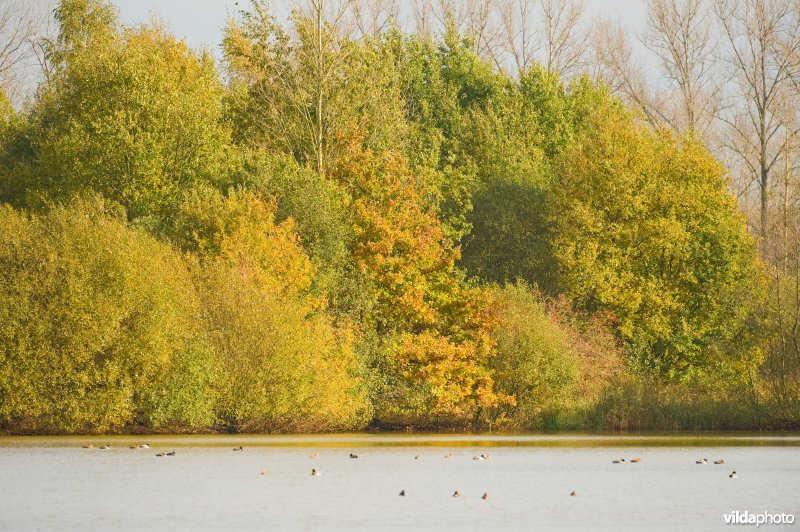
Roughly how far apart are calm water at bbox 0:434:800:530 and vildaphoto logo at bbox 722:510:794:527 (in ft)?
0.76

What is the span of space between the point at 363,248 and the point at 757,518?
118 ft

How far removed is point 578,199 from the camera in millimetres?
64562

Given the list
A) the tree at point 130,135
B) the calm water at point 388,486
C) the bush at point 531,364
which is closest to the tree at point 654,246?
the bush at point 531,364

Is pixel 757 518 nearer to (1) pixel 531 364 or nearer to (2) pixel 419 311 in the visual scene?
(1) pixel 531 364

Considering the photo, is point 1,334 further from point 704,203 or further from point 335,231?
point 704,203

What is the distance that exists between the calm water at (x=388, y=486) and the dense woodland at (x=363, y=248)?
6.24m

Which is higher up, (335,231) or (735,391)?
(335,231)

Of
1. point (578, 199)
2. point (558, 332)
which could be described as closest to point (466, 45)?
point (578, 199)

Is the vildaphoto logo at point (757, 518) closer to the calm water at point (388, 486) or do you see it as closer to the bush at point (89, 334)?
the calm water at point (388, 486)

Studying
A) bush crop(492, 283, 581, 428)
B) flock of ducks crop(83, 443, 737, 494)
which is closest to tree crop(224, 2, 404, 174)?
bush crop(492, 283, 581, 428)

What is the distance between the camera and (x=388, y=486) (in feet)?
90.0

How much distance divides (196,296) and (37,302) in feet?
20.6

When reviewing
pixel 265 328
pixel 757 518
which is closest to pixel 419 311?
pixel 265 328

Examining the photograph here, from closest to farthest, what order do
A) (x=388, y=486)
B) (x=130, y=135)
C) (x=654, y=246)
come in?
(x=388, y=486), (x=130, y=135), (x=654, y=246)
